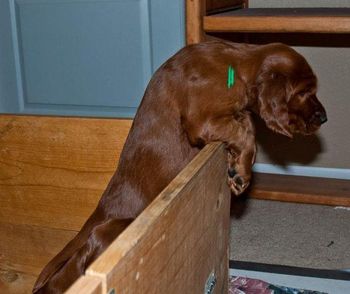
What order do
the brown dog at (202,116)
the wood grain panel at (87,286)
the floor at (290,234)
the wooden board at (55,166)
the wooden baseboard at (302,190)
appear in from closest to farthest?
the wood grain panel at (87,286), the brown dog at (202,116), the wooden board at (55,166), the floor at (290,234), the wooden baseboard at (302,190)

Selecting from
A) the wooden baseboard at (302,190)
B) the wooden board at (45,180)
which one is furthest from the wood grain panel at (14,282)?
the wooden baseboard at (302,190)

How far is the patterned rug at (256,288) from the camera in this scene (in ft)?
4.75

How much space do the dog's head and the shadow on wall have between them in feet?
3.44

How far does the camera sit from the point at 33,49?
6.41 ft

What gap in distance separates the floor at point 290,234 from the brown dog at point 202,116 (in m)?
0.67

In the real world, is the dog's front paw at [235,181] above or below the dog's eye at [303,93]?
below

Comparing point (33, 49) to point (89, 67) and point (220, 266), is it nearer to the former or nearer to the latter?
point (89, 67)

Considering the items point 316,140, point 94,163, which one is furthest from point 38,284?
point 316,140

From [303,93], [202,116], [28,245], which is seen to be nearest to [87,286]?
[202,116]

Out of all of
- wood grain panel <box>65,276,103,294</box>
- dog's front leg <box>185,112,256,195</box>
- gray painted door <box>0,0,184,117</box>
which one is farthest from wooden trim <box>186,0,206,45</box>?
wood grain panel <box>65,276,103,294</box>

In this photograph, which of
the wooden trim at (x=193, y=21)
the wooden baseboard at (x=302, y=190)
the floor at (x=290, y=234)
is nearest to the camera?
the wooden trim at (x=193, y=21)

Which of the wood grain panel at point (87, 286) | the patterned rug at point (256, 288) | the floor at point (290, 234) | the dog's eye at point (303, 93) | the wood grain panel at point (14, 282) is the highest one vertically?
the dog's eye at point (303, 93)

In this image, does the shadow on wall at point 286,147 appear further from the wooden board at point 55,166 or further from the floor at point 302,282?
the wooden board at point 55,166

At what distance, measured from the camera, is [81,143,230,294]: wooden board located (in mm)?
587
